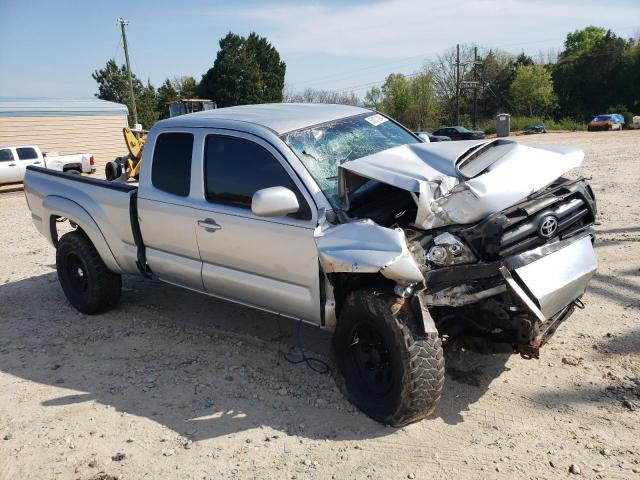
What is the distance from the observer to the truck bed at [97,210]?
504cm

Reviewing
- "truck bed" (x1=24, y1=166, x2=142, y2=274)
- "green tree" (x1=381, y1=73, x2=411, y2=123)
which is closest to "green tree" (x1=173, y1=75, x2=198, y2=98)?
"green tree" (x1=381, y1=73, x2=411, y2=123)

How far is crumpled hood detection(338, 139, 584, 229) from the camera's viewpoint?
327 cm

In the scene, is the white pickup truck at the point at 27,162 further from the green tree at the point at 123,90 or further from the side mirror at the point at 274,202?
the green tree at the point at 123,90

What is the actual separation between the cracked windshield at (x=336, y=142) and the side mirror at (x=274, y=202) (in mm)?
292

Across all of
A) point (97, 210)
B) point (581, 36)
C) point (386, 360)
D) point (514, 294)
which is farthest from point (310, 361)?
point (581, 36)

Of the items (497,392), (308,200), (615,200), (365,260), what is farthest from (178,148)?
(615,200)

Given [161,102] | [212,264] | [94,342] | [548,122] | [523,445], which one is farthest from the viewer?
[548,122]

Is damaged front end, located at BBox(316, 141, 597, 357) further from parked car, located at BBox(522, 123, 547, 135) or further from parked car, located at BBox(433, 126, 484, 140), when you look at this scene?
parked car, located at BBox(522, 123, 547, 135)

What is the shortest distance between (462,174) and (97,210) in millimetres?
3501

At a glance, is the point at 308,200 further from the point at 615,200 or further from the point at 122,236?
the point at 615,200

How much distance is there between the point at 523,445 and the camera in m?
3.15

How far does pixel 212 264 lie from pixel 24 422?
66.6 inches

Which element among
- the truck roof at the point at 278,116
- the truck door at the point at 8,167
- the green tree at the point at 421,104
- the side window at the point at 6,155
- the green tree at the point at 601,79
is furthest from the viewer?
the green tree at the point at 421,104

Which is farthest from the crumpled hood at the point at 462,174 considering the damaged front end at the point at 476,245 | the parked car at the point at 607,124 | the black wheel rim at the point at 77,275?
the parked car at the point at 607,124
